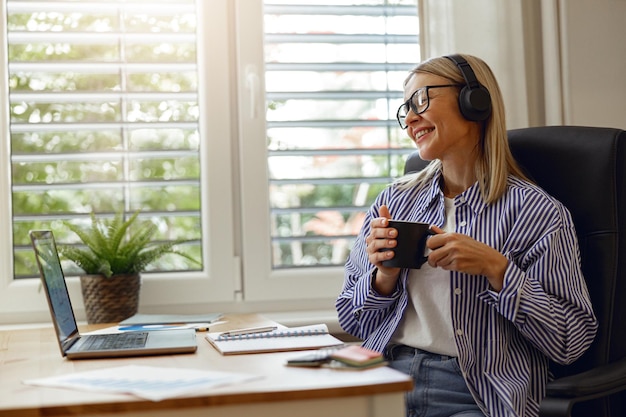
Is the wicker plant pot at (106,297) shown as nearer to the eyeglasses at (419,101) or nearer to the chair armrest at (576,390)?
the eyeglasses at (419,101)

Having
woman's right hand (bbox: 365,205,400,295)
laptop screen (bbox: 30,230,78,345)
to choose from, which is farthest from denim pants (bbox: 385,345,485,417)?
laptop screen (bbox: 30,230,78,345)

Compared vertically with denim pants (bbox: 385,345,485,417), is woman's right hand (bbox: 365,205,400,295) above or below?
above

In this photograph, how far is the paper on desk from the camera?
3.65 feet

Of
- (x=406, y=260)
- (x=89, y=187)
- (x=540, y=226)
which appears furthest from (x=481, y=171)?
(x=89, y=187)

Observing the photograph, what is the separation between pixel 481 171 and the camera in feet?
5.95

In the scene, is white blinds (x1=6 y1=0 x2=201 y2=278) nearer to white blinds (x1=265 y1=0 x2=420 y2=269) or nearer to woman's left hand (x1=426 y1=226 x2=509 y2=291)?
white blinds (x1=265 y1=0 x2=420 y2=269)

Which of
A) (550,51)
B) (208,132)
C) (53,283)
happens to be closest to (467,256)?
(53,283)

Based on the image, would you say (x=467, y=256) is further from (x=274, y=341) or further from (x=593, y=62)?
(x=593, y=62)

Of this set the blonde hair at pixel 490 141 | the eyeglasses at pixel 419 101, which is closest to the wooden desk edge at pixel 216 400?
the blonde hair at pixel 490 141

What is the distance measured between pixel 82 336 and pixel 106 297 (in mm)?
448

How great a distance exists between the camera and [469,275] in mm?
1691

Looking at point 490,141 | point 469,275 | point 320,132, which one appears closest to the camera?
point 469,275

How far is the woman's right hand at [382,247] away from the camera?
1.59 m

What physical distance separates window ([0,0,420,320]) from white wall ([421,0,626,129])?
0.31 meters
